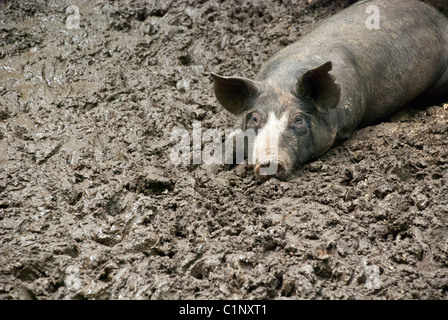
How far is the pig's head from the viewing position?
14.5 ft

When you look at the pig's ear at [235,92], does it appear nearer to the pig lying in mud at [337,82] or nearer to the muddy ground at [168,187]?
the pig lying in mud at [337,82]

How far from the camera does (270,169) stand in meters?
4.31

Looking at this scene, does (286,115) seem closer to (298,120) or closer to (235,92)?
(298,120)

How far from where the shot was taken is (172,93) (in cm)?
562

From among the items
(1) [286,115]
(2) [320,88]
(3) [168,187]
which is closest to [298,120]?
(1) [286,115]

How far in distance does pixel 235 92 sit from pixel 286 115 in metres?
0.59

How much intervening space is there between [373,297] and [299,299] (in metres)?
0.44

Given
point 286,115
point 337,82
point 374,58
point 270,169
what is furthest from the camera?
point 374,58

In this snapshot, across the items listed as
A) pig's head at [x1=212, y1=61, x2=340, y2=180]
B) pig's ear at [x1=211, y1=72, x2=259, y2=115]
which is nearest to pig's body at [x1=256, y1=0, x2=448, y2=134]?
pig's head at [x1=212, y1=61, x2=340, y2=180]

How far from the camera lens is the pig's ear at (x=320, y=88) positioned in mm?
4527

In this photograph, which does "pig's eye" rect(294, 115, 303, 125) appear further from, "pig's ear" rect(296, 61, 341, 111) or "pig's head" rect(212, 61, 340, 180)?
"pig's ear" rect(296, 61, 341, 111)

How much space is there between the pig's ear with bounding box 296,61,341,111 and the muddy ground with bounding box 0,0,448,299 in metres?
0.47
